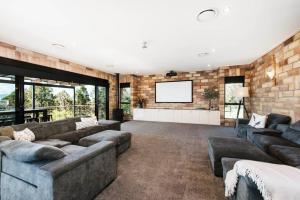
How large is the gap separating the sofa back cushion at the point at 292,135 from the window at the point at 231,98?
3.41 metres

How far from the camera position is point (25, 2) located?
6.59 ft

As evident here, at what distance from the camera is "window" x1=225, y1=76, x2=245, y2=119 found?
6.12 m

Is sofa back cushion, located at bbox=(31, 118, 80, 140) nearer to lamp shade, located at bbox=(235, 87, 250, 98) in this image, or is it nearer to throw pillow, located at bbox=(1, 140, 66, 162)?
throw pillow, located at bbox=(1, 140, 66, 162)

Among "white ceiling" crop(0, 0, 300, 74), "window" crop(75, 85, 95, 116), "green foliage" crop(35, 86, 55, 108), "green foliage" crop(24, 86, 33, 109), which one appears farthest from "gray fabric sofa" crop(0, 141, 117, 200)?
"window" crop(75, 85, 95, 116)

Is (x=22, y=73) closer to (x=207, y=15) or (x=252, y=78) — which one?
(x=207, y=15)

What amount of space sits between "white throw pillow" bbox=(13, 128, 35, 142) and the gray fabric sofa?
978 millimetres

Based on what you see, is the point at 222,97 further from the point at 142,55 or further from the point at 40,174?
the point at 40,174

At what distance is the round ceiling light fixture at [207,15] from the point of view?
2235 millimetres

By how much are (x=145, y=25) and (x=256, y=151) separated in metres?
2.86

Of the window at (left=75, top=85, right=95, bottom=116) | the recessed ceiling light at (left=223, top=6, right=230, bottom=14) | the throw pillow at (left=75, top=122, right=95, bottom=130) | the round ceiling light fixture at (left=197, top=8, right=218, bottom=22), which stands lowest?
the throw pillow at (left=75, top=122, right=95, bottom=130)

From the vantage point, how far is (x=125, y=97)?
337 inches

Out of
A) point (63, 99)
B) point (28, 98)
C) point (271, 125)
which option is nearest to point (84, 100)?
point (63, 99)

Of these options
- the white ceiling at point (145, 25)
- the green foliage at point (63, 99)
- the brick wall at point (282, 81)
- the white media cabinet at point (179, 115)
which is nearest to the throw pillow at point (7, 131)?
the white ceiling at point (145, 25)

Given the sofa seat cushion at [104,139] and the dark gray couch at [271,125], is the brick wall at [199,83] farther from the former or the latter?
the sofa seat cushion at [104,139]
